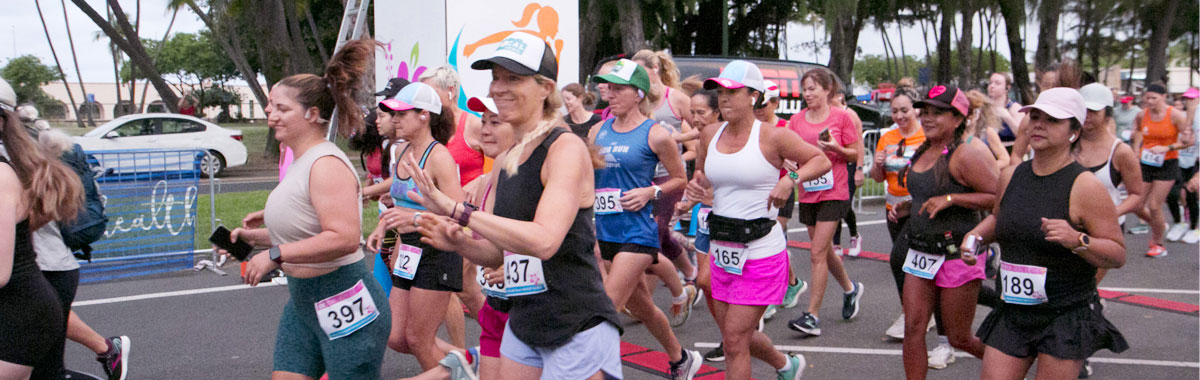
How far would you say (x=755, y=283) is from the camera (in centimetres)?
439

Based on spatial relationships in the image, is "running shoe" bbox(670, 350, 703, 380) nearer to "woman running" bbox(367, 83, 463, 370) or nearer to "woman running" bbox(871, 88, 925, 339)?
"woman running" bbox(367, 83, 463, 370)

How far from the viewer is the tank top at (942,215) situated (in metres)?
4.54

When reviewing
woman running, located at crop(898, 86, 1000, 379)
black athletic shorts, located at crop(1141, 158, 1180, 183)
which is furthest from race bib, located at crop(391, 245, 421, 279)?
black athletic shorts, located at crop(1141, 158, 1180, 183)

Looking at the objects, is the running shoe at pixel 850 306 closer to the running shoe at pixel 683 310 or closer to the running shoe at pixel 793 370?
the running shoe at pixel 683 310

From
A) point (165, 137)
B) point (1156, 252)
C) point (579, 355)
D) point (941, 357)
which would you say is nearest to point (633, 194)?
point (941, 357)

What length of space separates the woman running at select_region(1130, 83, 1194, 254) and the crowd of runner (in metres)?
3.55

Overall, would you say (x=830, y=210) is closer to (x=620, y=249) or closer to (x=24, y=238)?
(x=620, y=249)

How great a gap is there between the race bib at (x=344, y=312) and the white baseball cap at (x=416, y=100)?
4.36ft

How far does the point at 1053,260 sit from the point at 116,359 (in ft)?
15.3

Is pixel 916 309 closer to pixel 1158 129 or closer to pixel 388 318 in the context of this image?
pixel 388 318

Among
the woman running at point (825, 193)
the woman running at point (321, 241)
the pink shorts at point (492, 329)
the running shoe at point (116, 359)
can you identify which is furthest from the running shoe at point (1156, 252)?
the running shoe at point (116, 359)

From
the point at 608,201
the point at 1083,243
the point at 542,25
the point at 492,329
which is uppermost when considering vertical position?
the point at 542,25

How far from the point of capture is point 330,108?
346 cm

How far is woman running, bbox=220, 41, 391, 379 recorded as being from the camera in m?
3.13
